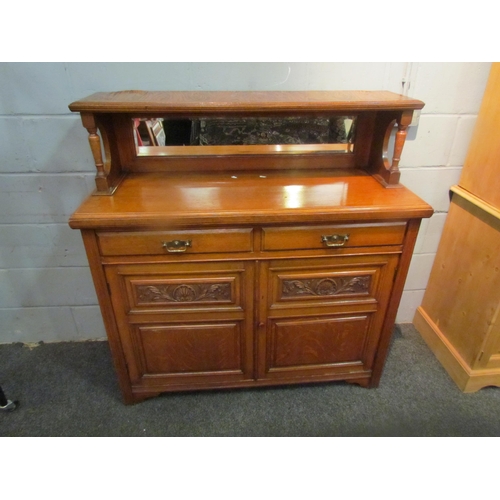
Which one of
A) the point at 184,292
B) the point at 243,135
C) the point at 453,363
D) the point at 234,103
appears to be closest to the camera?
A: the point at 234,103

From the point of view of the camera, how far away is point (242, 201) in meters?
1.16

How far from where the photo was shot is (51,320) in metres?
1.78

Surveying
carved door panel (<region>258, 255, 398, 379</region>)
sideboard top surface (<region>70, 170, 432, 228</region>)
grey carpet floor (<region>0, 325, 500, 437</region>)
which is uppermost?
sideboard top surface (<region>70, 170, 432, 228</region>)

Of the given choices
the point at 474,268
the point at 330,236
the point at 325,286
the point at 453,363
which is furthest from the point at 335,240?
the point at 453,363

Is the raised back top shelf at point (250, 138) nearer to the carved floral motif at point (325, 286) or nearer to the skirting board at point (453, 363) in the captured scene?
the carved floral motif at point (325, 286)

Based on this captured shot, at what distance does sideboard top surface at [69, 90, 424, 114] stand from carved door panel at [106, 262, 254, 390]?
50cm

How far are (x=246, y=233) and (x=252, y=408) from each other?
81 cm

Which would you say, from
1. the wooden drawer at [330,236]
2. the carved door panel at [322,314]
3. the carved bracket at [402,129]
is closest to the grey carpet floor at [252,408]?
the carved door panel at [322,314]

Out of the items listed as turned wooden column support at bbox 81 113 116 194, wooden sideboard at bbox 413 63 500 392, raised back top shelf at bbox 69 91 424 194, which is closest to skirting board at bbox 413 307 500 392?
wooden sideboard at bbox 413 63 500 392

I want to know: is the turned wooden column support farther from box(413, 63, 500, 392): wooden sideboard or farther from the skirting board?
the skirting board

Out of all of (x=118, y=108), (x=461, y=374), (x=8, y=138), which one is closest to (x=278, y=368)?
(x=461, y=374)

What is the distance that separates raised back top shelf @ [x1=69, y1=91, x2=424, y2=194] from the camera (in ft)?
4.00

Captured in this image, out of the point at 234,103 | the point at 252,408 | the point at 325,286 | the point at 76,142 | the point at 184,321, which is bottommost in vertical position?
the point at 252,408

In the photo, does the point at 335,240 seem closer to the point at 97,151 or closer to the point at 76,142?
the point at 97,151
